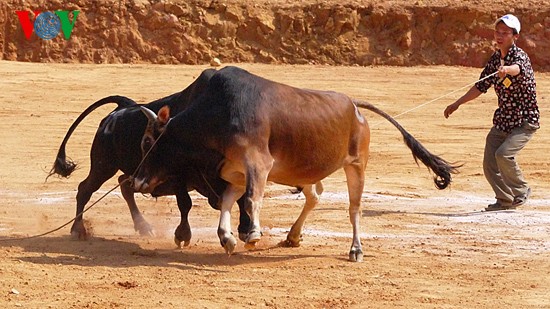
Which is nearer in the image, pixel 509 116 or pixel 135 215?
pixel 135 215

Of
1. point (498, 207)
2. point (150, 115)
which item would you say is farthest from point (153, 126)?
point (498, 207)

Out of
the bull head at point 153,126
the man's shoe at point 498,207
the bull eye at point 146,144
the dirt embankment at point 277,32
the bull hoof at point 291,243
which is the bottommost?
the dirt embankment at point 277,32

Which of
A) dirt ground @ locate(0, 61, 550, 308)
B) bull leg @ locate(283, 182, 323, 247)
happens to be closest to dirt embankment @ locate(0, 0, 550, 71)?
dirt ground @ locate(0, 61, 550, 308)

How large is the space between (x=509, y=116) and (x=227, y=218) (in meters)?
4.59

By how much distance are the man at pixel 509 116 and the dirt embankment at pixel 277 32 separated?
14.4 meters

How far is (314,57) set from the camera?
27922 millimetres

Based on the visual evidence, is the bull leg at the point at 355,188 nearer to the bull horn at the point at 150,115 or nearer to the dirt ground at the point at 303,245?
Answer: the dirt ground at the point at 303,245

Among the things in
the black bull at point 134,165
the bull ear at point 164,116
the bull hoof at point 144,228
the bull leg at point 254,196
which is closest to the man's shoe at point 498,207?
the black bull at point 134,165

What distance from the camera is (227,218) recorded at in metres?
10.0

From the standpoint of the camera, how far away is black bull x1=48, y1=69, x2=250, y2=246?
35.5 ft

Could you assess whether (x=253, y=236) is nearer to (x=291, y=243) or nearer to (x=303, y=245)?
(x=291, y=243)

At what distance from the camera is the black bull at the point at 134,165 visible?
35.5 feet

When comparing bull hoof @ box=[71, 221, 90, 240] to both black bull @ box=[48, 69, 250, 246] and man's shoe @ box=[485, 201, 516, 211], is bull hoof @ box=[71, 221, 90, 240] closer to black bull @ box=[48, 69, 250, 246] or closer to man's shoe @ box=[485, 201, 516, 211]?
black bull @ box=[48, 69, 250, 246]

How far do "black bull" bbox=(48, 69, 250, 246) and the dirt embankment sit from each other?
585 inches
